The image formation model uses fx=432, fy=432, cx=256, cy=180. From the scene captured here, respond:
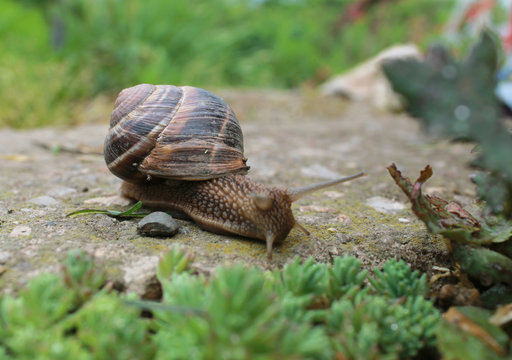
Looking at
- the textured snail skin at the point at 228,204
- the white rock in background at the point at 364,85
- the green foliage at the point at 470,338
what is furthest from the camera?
the white rock in background at the point at 364,85

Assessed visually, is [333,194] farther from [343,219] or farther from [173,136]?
[173,136]

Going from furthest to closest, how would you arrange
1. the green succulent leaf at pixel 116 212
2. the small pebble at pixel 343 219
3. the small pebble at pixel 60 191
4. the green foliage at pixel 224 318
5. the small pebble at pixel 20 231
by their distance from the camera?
the small pebble at pixel 60 191 < the small pebble at pixel 343 219 < the green succulent leaf at pixel 116 212 < the small pebble at pixel 20 231 < the green foliage at pixel 224 318

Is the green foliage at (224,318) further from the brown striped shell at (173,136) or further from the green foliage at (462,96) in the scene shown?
the brown striped shell at (173,136)

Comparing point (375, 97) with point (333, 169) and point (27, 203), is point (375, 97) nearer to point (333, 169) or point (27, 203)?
point (333, 169)

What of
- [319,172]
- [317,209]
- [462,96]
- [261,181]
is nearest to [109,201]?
[261,181]

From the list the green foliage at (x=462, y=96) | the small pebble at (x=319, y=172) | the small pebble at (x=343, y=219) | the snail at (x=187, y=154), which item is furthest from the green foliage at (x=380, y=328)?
the small pebble at (x=319, y=172)

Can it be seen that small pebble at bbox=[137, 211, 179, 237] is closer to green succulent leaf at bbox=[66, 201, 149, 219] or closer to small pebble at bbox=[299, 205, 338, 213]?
green succulent leaf at bbox=[66, 201, 149, 219]

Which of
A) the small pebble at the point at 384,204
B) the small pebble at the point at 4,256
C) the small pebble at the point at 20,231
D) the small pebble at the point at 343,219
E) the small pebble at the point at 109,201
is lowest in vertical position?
the small pebble at the point at 109,201

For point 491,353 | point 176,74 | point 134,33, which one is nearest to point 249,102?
point 176,74
